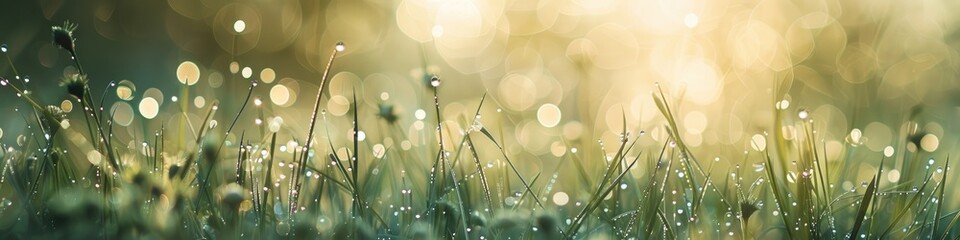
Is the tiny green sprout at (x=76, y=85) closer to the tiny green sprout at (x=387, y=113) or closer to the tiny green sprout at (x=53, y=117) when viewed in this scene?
the tiny green sprout at (x=53, y=117)

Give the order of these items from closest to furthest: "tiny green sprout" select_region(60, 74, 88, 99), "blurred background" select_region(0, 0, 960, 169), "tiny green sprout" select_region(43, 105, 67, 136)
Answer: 1. "tiny green sprout" select_region(60, 74, 88, 99)
2. "tiny green sprout" select_region(43, 105, 67, 136)
3. "blurred background" select_region(0, 0, 960, 169)

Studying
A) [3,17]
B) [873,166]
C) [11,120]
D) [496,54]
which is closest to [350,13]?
[496,54]

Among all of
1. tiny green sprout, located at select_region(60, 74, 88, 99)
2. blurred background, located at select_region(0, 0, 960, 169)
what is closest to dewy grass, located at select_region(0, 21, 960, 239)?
tiny green sprout, located at select_region(60, 74, 88, 99)

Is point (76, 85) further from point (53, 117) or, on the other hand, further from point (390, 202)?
point (390, 202)

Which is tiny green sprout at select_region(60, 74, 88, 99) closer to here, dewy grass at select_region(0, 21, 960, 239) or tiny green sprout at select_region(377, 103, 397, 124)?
dewy grass at select_region(0, 21, 960, 239)

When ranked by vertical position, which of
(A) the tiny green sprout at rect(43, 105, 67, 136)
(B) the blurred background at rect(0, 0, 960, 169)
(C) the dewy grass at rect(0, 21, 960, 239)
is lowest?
(C) the dewy grass at rect(0, 21, 960, 239)

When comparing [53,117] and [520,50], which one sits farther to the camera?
[520,50]

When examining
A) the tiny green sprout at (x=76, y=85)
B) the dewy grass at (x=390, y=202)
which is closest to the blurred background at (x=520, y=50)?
the dewy grass at (x=390, y=202)

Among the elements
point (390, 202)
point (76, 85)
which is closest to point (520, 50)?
point (390, 202)

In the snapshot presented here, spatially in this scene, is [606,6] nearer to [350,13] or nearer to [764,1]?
[764,1]
